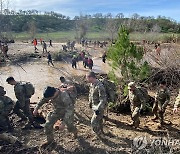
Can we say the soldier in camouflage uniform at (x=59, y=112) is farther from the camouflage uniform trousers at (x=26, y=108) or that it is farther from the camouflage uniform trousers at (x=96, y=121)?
the camouflage uniform trousers at (x=26, y=108)

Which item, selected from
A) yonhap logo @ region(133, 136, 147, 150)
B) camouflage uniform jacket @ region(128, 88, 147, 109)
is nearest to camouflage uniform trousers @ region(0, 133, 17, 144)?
yonhap logo @ region(133, 136, 147, 150)

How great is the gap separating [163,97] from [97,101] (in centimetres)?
224

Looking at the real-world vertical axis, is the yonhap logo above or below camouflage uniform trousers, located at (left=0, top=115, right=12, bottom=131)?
below

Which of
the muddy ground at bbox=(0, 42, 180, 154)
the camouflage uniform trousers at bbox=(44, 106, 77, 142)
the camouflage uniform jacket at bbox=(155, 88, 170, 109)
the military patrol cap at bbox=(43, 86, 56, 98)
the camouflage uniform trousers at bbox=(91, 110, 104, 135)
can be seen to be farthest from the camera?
the camouflage uniform jacket at bbox=(155, 88, 170, 109)

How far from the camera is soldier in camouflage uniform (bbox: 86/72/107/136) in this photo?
6.26 meters

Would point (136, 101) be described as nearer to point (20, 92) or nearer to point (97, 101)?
point (97, 101)

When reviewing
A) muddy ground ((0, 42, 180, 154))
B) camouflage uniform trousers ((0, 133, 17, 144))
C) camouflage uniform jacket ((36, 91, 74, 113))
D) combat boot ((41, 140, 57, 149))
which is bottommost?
muddy ground ((0, 42, 180, 154))

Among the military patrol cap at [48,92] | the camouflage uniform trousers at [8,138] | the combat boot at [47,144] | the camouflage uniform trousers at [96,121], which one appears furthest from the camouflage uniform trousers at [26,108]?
the camouflage uniform trousers at [96,121]

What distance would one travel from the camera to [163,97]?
7.92m

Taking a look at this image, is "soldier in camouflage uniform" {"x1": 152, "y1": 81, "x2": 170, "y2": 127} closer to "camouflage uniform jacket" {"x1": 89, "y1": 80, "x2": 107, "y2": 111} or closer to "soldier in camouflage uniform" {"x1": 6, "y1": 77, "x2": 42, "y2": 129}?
"camouflage uniform jacket" {"x1": 89, "y1": 80, "x2": 107, "y2": 111}

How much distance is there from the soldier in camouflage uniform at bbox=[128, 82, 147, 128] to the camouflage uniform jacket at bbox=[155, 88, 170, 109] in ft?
2.23

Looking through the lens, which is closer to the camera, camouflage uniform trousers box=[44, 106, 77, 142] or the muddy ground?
camouflage uniform trousers box=[44, 106, 77, 142]

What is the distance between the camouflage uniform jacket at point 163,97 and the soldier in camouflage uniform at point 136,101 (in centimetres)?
68

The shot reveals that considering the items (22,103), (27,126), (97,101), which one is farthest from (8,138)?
(97,101)
